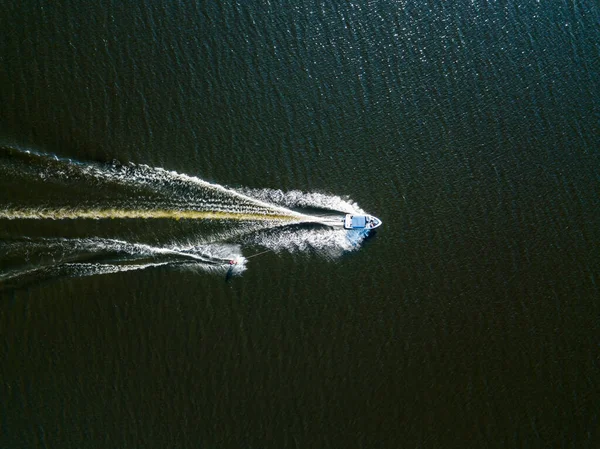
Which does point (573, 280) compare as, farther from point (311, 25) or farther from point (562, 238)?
point (311, 25)

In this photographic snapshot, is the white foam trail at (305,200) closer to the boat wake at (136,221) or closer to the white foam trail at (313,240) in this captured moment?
the boat wake at (136,221)

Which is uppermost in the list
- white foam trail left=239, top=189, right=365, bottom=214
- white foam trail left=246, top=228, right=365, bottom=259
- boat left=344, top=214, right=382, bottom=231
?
white foam trail left=239, top=189, right=365, bottom=214

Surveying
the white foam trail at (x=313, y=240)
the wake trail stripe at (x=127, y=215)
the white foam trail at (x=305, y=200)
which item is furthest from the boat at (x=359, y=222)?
the wake trail stripe at (x=127, y=215)

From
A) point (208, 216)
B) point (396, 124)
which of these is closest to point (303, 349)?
point (208, 216)

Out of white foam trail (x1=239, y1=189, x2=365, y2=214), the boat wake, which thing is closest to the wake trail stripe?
the boat wake

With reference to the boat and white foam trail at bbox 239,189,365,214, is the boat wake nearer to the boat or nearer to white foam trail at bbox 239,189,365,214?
white foam trail at bbox 239,189,365,214
